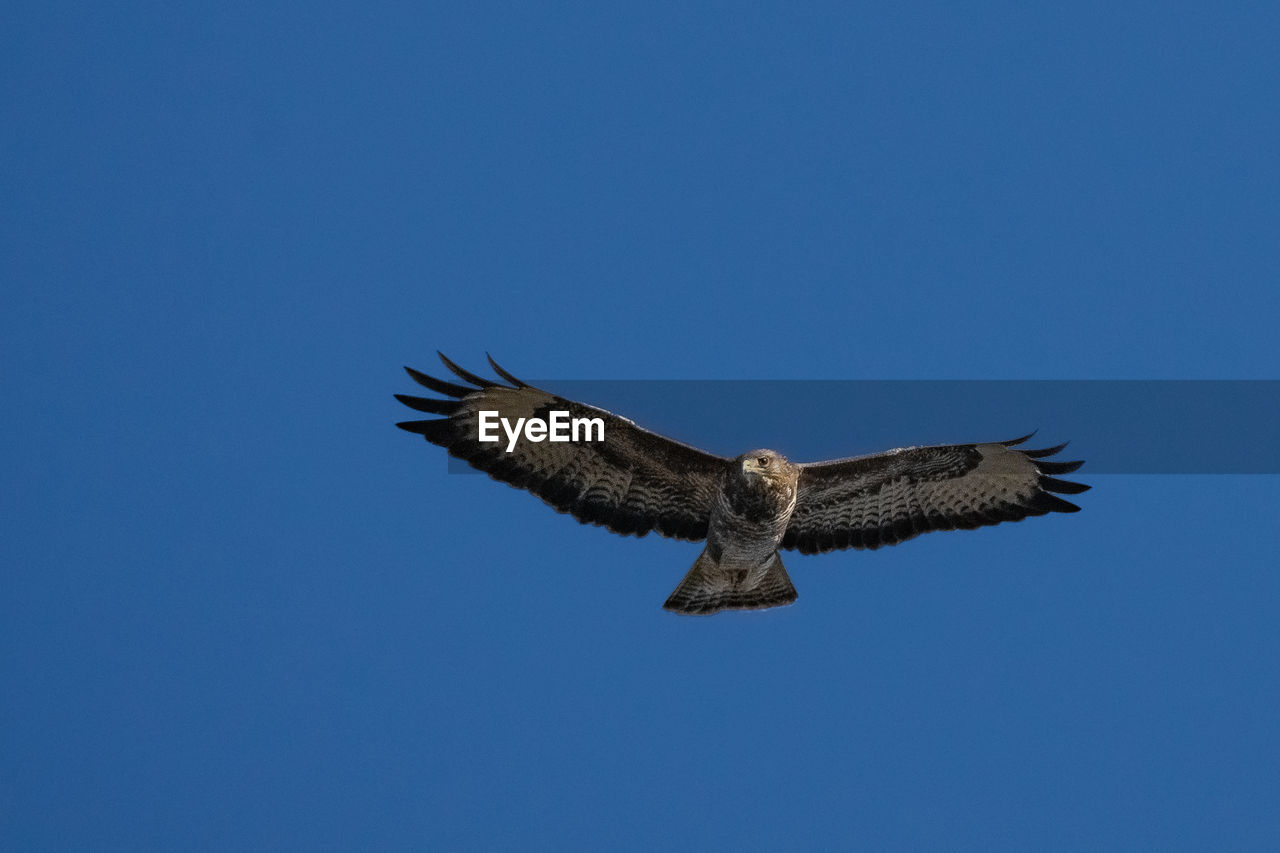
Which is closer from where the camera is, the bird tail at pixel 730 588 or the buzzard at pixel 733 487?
the buzzard at pixel 733 487

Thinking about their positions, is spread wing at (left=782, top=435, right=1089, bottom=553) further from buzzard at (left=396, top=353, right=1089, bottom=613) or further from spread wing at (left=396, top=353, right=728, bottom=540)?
spread wing at (left=396, top=353, right=728, bottom=540)

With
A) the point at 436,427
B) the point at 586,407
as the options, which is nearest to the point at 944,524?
the point at 586,407

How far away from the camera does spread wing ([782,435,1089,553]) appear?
36.1 ft

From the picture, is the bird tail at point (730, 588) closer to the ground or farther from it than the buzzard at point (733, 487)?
closer to the ground

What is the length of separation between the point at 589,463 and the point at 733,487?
2.93ft

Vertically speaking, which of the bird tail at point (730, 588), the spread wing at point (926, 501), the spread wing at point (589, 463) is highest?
the spread wing at point (926, 501)

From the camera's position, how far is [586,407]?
10406mm

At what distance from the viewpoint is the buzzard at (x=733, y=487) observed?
34.3ft

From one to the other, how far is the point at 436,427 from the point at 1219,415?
17.8 feet

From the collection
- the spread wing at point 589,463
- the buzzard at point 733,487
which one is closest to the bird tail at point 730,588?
the buzzard at point 733,487

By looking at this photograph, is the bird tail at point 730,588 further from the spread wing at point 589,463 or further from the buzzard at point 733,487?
the spread wing at point 589,463

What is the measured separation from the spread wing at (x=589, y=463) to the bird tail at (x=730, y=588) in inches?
9.6

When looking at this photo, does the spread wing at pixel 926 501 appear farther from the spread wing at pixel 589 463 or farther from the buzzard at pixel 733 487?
the spread wing at pixel 589 463

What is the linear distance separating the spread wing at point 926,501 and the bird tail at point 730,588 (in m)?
0.26
